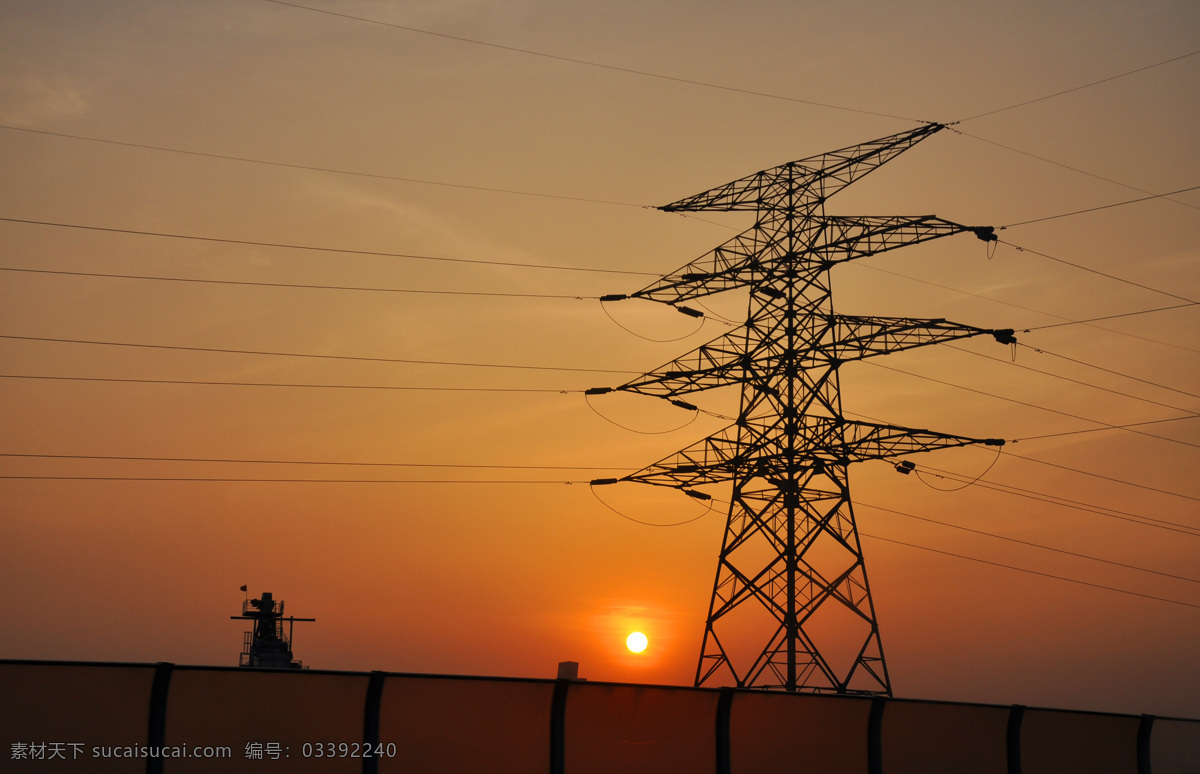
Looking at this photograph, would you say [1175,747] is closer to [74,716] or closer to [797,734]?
[797,734]

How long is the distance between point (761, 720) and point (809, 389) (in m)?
23.0

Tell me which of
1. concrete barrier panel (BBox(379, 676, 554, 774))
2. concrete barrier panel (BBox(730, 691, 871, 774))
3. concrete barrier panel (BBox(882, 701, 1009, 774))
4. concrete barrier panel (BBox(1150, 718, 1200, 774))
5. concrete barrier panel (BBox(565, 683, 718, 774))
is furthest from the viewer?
concrete barrier panel (BBox(1150, 718, 1200, 774))

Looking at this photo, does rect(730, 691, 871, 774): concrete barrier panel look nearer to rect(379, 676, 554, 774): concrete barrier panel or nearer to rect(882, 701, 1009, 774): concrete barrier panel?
rect(882, 701, 1009, 774): concrete barrier panel

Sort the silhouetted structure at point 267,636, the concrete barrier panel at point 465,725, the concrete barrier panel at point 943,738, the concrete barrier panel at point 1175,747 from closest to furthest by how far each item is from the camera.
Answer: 1. the concrete barrier panel at point 465,725
2. the concrete barrier panel at point 943,738
3. the concrete barrier panel at point 1175,747
4. the silhouetted structure at point 267,636

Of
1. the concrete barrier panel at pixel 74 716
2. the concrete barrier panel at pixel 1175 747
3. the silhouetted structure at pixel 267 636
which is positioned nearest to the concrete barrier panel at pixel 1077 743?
the concrete barrier panel at pixel 1175 747

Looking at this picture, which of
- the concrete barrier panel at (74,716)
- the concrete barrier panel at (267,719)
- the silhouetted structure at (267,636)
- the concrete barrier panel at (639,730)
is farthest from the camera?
the silhouetted structure at (267,636)

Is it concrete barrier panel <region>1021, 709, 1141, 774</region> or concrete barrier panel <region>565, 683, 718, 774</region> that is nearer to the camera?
concrete barrier panel <region>565, 683, 718, 774</region>

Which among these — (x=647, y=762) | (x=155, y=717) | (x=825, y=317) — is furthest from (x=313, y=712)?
(x=825, y=317)

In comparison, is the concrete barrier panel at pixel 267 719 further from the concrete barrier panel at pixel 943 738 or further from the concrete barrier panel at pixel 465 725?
the concrete barrier panel at pixel 943 738

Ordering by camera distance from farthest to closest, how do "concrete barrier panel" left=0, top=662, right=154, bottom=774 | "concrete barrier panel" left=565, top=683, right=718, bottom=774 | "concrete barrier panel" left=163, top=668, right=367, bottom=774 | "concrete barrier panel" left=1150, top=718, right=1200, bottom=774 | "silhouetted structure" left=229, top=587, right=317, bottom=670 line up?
"silhouetted structure" left=229, top=587, right=317, bottom=670
"concrete barrier panel" left=1150, top=718, right=1200, bottom=774
"concrete barrier panel" left=565, top=683, right=718, bottom=774
"concrete barrier panel" left=163, top=668, right=367, bottom=774
"concrete barrier panel" left=0, top=662, right=154, bottom=774

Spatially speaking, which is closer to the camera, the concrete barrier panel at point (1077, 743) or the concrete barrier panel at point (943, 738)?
the concrete barrier panel at point (943, 738)

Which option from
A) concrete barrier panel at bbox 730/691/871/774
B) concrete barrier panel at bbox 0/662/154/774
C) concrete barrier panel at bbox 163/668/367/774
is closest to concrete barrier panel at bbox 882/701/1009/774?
concrete barrier panel at bbox 730/691/871/774

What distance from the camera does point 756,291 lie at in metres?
40.6

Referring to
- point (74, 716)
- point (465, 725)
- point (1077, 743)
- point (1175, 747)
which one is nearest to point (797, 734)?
point (465, 725)
